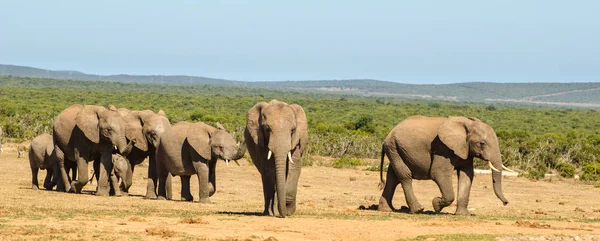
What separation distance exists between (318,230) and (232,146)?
599 centimetres

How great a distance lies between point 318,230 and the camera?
17.3m

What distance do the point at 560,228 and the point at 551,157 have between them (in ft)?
77.7

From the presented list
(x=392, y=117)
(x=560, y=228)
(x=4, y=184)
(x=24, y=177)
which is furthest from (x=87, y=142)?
(x=392, y=117)

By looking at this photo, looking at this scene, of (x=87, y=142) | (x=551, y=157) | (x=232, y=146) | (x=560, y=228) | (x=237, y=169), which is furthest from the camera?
(x=551, y=157)

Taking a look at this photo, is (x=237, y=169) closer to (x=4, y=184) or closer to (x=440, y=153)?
(x=4, y=184)

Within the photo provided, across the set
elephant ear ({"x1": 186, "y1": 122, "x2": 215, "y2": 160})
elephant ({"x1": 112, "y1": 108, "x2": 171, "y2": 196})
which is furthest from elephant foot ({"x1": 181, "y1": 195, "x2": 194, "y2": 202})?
elephant ear ({"x1": 186, "y1": 122, "x2": 215, "y2": 160})

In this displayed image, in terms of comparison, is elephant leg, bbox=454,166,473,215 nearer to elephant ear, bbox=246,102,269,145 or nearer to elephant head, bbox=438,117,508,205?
elephant head, bbox=438,117,508,205

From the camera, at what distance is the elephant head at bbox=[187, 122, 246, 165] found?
74.7ft

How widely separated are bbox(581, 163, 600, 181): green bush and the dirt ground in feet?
15.8

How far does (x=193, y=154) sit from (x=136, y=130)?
2.85m

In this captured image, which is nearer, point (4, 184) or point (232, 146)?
point (232, 146)

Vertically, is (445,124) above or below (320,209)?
above

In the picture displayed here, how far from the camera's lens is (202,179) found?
23016mm

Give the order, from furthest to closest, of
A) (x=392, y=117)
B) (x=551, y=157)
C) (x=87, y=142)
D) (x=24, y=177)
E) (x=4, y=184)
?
1. (x=392, y=117)
2. (x=551, y=157)
3. (x=24, y=177)
4. (x=4, y=184)
5. (x=87, y=142)
